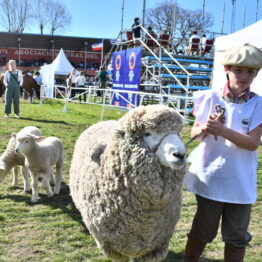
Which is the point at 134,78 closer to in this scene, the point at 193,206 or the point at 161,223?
the point at 193,206

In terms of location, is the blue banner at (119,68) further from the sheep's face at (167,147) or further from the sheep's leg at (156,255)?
the sheep's face at (167,147)

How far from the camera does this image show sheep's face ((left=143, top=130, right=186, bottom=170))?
5.58ft

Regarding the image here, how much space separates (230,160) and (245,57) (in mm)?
650

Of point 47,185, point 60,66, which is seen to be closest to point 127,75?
point 47,185

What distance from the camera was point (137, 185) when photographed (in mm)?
1872

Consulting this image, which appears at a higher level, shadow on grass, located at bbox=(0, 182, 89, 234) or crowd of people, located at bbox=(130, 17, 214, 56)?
crowd of people, located at bbox=(130, 17, 214, 56)

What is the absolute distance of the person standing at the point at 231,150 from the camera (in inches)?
77.2

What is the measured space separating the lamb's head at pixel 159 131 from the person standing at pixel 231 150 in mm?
267

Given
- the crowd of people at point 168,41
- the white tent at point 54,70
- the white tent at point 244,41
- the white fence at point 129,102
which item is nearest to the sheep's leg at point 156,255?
the white tent at point 244,41

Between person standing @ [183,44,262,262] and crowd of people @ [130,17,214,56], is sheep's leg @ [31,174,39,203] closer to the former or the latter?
person standing @ [183,44,262,262]

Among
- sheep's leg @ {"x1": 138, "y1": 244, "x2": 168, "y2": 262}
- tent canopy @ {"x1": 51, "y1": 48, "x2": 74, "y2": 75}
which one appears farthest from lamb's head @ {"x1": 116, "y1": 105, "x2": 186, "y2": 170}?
tent canopy @ {"x1": 51, "y1": 48, "x2": 74, "y2": 75}

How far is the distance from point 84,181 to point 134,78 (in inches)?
377

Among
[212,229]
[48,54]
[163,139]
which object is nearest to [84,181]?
[163,139]

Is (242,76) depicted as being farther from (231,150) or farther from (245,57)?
(231,150)
